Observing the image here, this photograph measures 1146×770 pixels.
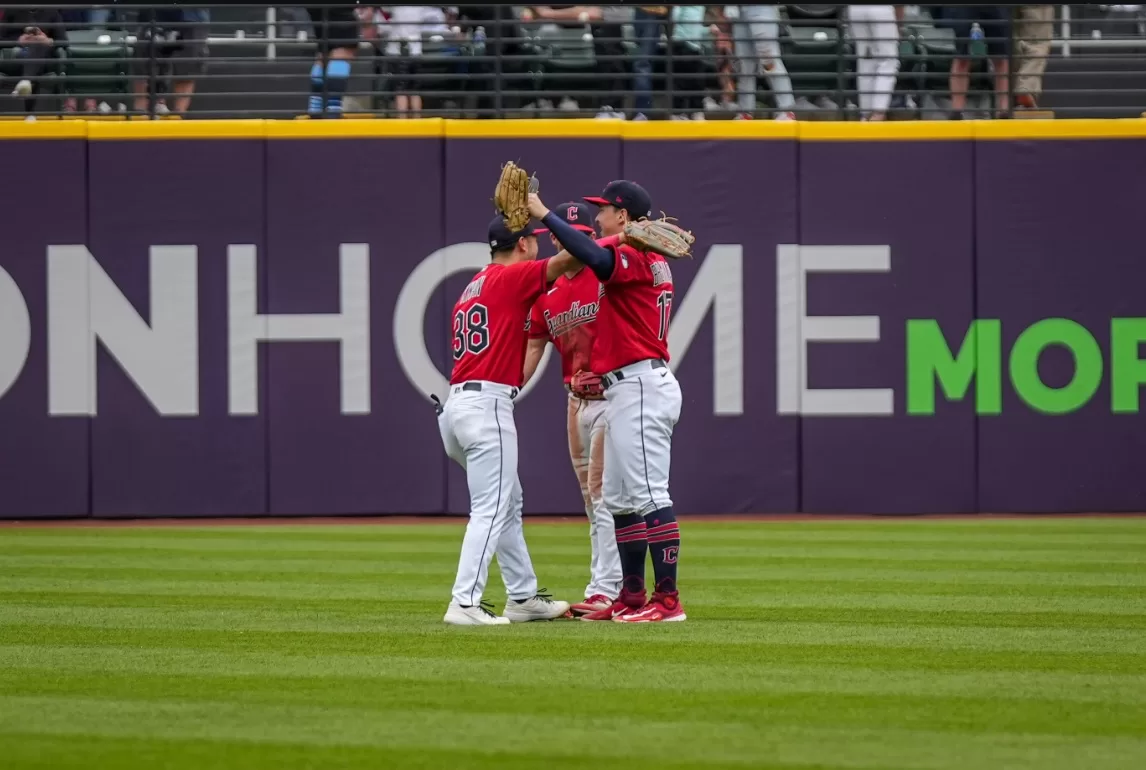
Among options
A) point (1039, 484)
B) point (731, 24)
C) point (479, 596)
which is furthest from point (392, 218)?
point (479, 596)

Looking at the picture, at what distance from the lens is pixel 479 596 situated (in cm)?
784

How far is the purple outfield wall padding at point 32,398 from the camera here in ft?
48.9

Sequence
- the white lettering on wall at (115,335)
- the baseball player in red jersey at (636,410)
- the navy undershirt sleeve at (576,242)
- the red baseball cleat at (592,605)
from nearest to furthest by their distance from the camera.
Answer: the navy undershirt sleeve at (576,242), the baseball player in red jersey at (636,410), the red baseball cleat at (592,605), the white lettering on wall at (115,335)

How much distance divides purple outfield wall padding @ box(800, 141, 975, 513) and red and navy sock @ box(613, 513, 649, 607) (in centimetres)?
714

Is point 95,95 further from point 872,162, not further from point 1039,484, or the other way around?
point 1039,484

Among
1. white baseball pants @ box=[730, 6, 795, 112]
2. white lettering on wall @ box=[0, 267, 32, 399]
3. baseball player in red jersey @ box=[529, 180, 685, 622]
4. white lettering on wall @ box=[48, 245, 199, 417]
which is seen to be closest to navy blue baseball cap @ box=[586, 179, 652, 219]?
baseball player in red jersey @ box=[529, 180, 685, 622]

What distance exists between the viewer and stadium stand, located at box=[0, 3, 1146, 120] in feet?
49.9

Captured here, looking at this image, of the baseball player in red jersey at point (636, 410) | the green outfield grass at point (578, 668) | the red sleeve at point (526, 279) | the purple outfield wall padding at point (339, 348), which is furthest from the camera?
the purple outfield wall padding at point (339, 348)

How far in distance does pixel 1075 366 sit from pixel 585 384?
7.97 meters

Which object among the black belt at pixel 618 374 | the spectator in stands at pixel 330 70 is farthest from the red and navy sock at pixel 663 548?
the spectator in stands at pixel 330 70

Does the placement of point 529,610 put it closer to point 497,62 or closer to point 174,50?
point 497,62

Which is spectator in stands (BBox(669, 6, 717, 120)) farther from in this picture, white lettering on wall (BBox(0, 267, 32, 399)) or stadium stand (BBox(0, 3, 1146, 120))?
white lettering on wall (BBox(0, 267, 32, 399))

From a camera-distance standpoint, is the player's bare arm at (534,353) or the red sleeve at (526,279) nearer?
the red sleeve at (526,279)

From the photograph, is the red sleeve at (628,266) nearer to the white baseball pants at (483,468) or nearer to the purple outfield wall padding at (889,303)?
the white baseball pants at (483,468)
